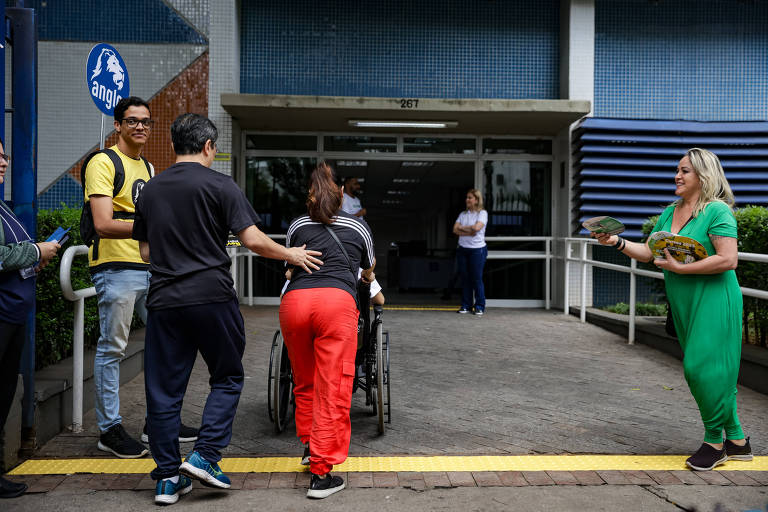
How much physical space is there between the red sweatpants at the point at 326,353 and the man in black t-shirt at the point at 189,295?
0.32 meters

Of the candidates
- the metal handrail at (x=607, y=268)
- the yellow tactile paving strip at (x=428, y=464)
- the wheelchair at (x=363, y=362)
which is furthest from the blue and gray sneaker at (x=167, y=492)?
the metal handrail at (x=607, y=268)

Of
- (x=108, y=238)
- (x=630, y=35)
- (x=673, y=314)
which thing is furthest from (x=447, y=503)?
(x=630, y=35)

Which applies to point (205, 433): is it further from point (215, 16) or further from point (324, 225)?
point (215, 16)

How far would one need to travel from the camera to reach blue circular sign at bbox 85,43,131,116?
17.4 feet

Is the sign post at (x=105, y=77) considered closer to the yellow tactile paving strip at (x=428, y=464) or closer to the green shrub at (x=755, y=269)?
the yellow tactile paving strip at (x=428, y=464)

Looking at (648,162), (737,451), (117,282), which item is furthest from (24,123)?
(648,162)

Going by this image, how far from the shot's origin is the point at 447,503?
3396mm

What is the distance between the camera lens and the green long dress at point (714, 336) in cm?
392

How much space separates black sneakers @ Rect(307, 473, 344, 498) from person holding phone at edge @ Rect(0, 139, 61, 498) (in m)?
1.41

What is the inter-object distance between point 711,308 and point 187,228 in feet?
9.33

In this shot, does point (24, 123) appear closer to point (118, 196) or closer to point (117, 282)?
point (118, 196)

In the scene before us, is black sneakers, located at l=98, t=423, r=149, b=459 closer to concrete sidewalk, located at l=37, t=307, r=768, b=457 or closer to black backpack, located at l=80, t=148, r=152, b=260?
concrete sidewalk, located at l=37, t=307, r=768, b=457

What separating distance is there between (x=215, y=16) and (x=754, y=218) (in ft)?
26.3

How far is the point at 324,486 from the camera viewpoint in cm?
348
